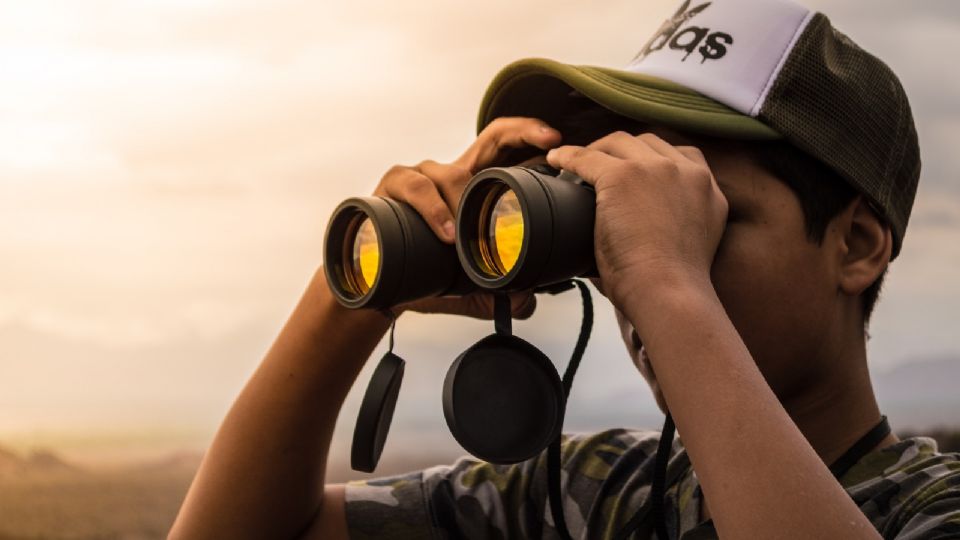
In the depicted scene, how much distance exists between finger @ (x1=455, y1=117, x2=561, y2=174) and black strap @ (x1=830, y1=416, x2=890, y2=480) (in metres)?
0.39

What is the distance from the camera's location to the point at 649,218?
2.85ft

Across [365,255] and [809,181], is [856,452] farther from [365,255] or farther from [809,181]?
[365,255]

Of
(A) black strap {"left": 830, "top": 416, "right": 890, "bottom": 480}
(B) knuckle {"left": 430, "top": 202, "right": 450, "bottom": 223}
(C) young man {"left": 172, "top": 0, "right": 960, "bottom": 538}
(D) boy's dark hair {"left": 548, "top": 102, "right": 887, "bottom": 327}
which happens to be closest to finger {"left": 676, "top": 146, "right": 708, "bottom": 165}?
(C) young man {"left": 172, "top": 0, "right": 960, "bottom": 538}

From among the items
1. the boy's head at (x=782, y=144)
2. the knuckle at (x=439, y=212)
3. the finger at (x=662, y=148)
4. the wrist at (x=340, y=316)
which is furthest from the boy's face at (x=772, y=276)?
the wrist at (x=340, y=316)

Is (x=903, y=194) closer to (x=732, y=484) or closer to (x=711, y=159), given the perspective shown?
(x=711, y=159)

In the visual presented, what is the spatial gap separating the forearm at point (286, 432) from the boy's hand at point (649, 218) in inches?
15.7

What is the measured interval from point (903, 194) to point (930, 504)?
0.33 metres

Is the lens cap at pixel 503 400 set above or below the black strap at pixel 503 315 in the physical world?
below

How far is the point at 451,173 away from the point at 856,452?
456 mm

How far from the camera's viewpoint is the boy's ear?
3.50 feet

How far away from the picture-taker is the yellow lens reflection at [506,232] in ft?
2.98

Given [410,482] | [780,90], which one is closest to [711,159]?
[780,90]

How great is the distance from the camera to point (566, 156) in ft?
3.09

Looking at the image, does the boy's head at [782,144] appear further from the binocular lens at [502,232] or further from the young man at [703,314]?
the binocular lens at [502,232]
